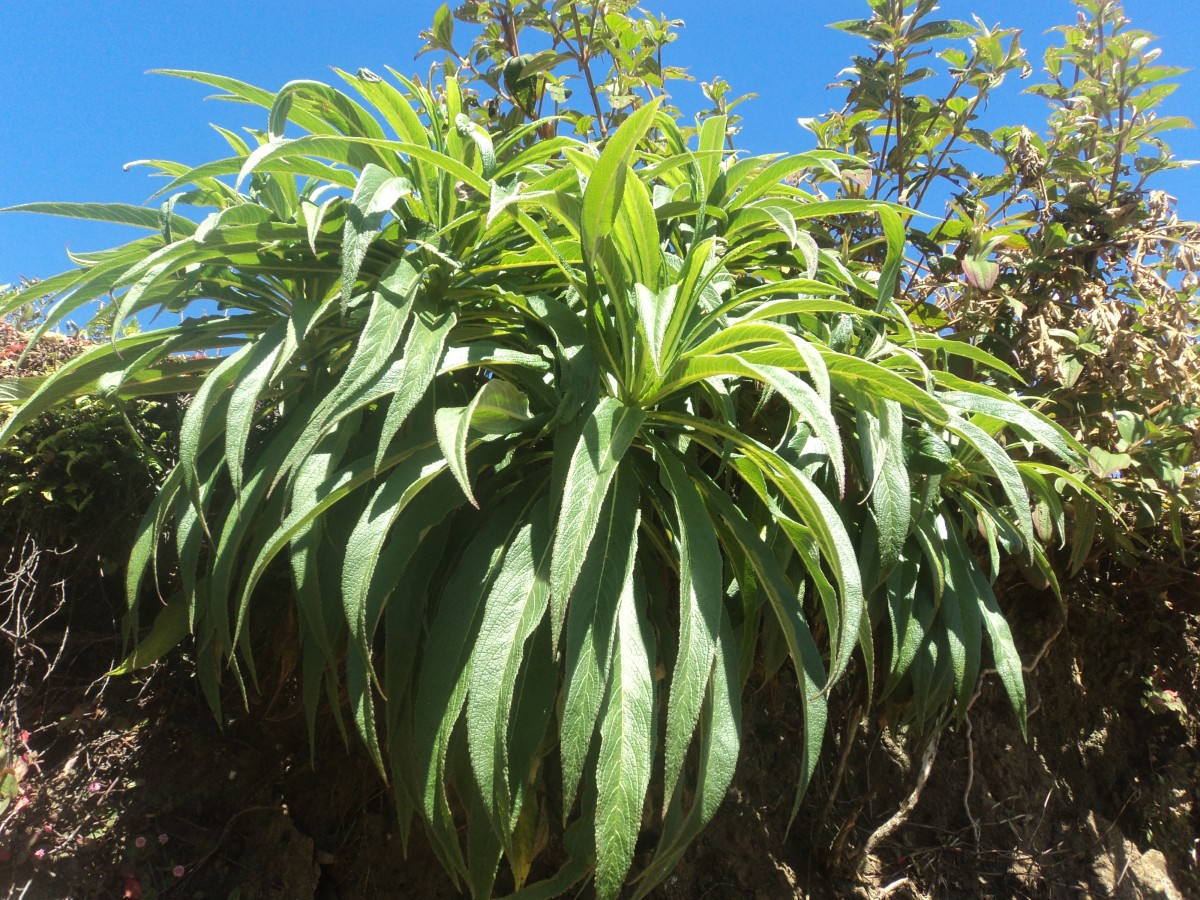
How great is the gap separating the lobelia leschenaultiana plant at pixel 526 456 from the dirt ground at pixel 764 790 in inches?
11.5

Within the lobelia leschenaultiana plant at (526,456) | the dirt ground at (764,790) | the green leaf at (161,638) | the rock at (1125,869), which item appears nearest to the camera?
the lobelia leschenaultiana plant at (526,456)

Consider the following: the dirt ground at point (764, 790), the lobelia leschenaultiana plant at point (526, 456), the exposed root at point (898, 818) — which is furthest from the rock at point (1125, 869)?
the lobelia leschenaultiana plant at point (526, 456)

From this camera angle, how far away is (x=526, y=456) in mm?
1425

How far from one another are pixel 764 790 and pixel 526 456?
1170 millimetres

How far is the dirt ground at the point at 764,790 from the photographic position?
1.61m

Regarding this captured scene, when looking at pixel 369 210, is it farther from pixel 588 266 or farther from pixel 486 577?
pixel 486 577

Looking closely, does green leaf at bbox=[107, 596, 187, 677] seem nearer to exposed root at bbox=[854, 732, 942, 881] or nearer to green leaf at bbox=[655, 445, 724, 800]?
green leaf at bbox=[655, 445, 724, 800]

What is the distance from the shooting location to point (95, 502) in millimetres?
1734

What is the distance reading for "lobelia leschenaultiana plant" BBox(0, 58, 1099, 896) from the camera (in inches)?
44.9

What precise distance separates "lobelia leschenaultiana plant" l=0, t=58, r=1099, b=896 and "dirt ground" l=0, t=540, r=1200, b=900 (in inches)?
11.5

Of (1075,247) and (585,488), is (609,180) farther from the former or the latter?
(1075,247)

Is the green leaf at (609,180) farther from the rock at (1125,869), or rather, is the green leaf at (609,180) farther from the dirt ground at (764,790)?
the rock at (1125,869)

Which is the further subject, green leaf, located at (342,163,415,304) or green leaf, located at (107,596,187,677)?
green leaf, located at (107,596,187,677)

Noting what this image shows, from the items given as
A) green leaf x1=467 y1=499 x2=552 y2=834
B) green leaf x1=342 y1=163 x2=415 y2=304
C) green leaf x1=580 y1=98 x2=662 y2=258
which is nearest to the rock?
green leaf x1=467 y1=499 x2=552 y2=834
